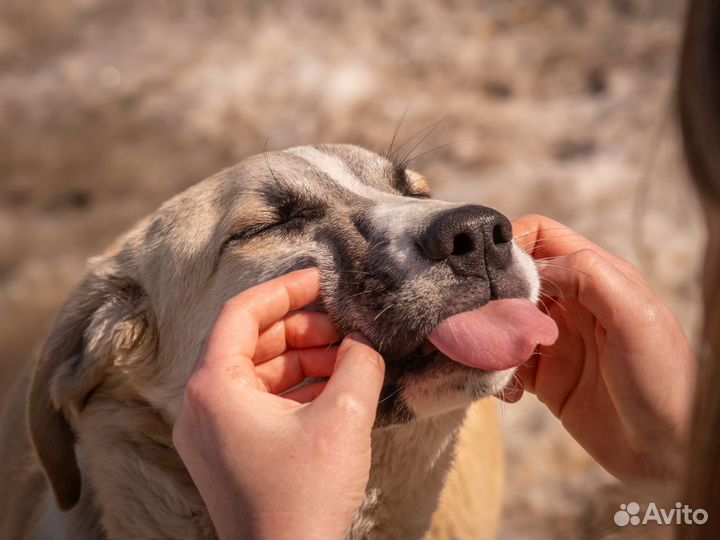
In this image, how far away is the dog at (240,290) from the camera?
2.08m

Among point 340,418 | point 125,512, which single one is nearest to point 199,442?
point 340,418

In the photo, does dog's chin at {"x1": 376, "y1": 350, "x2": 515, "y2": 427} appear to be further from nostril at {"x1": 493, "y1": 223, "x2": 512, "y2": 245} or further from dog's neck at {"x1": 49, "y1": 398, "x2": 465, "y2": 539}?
nostril at {"x1": 493, "y1": 223, "x2": 512, "y2": 245}

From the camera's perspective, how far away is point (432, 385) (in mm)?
2068

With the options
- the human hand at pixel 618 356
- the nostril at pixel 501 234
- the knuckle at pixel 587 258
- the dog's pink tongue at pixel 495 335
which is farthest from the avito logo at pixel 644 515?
the nostril at pixel 501 234

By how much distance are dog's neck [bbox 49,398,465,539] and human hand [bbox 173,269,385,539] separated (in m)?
0.64

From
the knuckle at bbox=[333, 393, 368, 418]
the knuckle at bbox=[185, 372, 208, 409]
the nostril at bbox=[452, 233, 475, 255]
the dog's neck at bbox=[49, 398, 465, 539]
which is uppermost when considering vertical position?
the knuckle at bbox=[185, 372, 208, 409]

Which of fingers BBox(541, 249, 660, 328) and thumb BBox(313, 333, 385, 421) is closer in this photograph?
thumb BBox(313, 333, 385, 421)

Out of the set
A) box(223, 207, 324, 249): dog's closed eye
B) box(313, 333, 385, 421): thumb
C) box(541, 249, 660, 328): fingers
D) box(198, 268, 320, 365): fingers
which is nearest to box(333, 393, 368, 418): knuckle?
box(313, 333, 385, 421): thumb

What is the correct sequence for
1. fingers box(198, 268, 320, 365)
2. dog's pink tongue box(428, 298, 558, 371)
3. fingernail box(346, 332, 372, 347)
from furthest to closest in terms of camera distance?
fingernail box(346, 332, 372, 347) < dog's pink tongue box(428, 298, 558, 371) < fingers box(198, 268, 320, 365)

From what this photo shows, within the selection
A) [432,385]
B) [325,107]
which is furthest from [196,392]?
[325,107]

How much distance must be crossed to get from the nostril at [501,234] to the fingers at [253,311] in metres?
0.47

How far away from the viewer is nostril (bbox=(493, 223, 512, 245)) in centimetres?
212

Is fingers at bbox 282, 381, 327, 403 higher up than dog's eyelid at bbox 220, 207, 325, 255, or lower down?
lower down

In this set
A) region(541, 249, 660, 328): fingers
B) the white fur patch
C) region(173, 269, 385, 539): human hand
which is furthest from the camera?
the white fur patch
